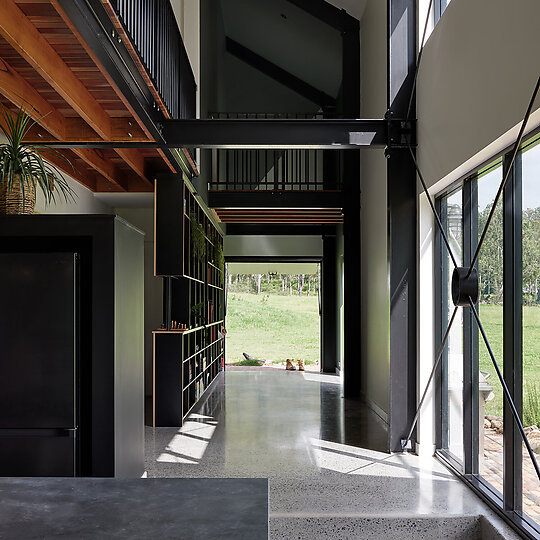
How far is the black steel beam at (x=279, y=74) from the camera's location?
11883 millimetres

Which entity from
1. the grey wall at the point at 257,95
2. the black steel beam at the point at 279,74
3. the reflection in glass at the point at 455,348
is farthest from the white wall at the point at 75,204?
the grey wall at the point at 257,95

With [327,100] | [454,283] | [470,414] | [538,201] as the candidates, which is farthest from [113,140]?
[327,100]

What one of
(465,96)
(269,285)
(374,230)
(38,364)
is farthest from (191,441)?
(269,285)

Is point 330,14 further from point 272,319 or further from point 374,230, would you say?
point 272,319

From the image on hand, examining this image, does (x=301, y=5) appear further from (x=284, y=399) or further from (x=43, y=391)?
(x=43, y=391)

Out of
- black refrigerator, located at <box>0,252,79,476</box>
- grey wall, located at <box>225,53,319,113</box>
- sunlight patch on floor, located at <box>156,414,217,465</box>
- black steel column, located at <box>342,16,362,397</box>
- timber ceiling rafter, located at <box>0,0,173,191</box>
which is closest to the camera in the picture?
timber ceiling rafter, located at <box>0,0,173,191</box>

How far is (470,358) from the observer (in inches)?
175

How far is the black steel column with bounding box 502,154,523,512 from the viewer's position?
3557 millimetres

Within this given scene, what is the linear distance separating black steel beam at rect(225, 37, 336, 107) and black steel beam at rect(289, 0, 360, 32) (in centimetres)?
298

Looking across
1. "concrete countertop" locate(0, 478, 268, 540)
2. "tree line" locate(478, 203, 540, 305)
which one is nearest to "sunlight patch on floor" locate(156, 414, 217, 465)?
"tree line" locate(478, 203, 540, 305)

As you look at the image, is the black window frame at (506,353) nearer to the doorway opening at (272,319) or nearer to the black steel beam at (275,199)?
the black steel beam at (275,199)

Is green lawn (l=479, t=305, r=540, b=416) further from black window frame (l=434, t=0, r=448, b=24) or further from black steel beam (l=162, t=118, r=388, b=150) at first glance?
black window frame (l=434, t=0, r=448, b=24)

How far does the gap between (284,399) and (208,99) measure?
4.39 metres

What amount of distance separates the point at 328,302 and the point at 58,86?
929 cm
